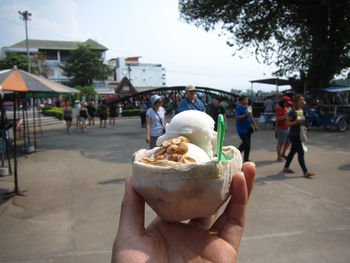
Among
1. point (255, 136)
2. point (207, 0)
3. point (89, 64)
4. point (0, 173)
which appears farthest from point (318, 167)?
point (89, 64)

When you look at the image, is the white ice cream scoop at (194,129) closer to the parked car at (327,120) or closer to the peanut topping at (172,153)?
the peanut topping at (172,153)

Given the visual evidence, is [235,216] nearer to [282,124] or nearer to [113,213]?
[113,213]

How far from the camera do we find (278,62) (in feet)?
53.1

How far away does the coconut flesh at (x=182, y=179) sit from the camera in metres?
1.28

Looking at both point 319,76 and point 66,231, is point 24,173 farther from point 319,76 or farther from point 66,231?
point 319,76

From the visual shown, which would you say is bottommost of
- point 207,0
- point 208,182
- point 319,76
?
point 208,182

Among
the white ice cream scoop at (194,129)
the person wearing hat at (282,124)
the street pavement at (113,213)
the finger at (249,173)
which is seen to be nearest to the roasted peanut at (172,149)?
the white ice cream scoop at (194,129)

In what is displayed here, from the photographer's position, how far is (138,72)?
65062 millimetres

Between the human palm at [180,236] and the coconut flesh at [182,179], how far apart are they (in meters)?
0.09

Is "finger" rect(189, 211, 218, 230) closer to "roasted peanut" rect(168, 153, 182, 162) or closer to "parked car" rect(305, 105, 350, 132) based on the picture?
"roasted peanut" rect(168, 153, 182, 162)

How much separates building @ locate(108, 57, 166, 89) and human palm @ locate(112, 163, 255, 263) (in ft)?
208

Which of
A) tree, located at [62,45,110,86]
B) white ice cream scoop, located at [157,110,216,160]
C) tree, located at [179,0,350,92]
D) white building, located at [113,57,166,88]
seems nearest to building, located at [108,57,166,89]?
white building, located at [113,57,166,88]

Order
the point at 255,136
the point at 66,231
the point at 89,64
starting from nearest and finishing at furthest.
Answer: the point at 66,231 → the point at 255,136 → the point at 89,64

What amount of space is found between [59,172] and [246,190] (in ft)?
19.5
